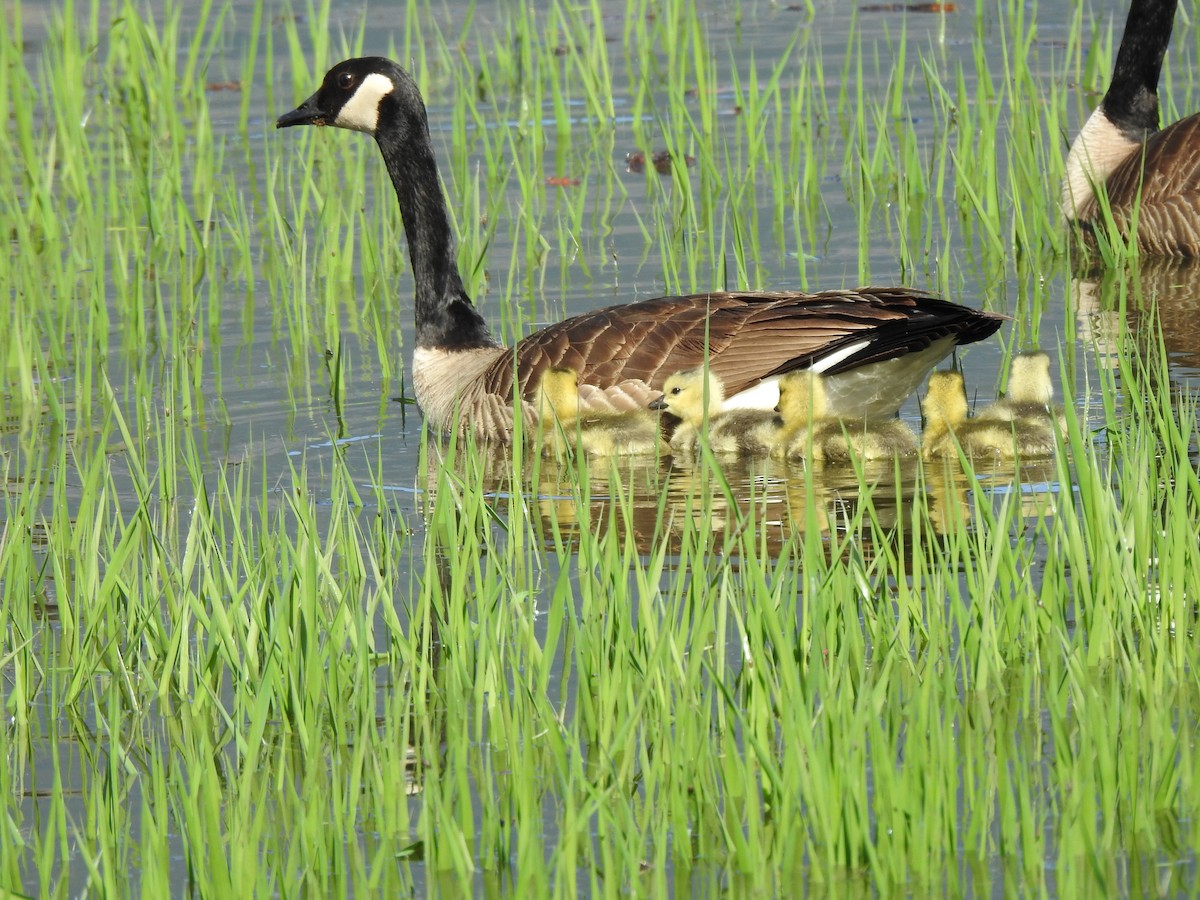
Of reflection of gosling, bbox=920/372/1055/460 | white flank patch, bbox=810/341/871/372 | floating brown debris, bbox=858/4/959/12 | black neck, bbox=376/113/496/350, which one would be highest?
floating brown debris, bbox=858/4/959/12

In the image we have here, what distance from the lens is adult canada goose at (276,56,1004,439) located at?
6.97 metres

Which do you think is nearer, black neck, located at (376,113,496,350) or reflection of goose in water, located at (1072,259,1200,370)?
reflection of goose in water, located at (1072,259,1200,370)

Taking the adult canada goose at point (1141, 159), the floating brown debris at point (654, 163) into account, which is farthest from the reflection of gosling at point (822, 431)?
the floating brown debris at point (654, 163)

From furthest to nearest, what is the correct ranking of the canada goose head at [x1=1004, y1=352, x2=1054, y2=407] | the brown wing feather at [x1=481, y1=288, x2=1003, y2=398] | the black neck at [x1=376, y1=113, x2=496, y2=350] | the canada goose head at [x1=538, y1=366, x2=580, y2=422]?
the black neck at [x1=376, y1=113, x2=496, y2=350] < the canada goose head at [x1=538, y1=366, x2=580, y2=422] < the brown wing feather at [x1=481, y1=288, x2=1003, y2=398] < the canada goose head at [x1=1004, y1=352, x2=1054, y2=407]

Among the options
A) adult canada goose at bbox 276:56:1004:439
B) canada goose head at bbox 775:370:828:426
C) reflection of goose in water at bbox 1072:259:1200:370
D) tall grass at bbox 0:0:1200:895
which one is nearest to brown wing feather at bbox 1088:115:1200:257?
reflection of goose in water at bbox 1072:259:1200:370

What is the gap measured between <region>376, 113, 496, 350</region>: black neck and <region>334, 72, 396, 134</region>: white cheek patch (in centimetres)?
6

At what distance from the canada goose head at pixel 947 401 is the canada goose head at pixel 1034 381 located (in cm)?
18

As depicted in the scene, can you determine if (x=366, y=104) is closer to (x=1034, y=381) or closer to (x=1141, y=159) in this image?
(x=1034, y=381)

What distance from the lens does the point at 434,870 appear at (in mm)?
3633

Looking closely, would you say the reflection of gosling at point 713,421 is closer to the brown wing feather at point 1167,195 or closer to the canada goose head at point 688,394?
the canada goose head at point 688,394

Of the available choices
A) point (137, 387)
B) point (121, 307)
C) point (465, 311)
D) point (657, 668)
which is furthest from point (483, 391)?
point (657, 668)

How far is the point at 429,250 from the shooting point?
8.62 meters

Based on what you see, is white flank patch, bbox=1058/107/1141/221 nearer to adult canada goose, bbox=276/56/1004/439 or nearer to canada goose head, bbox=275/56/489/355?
adult canada goose, bbox=276/56/1004/439

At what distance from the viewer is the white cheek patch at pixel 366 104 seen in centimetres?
870
